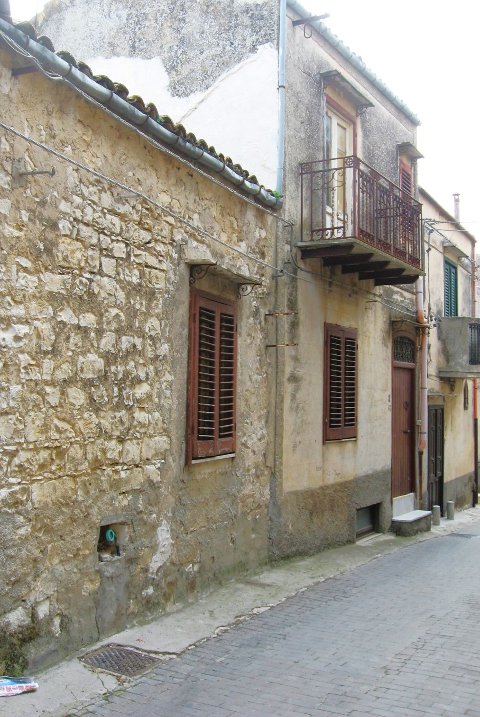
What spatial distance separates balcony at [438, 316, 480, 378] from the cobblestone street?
29.4ft

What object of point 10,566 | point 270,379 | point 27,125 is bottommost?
point 10,566

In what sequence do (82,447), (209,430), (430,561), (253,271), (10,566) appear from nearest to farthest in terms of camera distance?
(10,566) → (82,447) → (209,430) → (253,271) → (430,561)

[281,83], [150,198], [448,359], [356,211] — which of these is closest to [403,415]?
[448,359]

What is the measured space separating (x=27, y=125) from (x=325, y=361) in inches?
249

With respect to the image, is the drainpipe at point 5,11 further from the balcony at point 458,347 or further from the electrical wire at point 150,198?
the balcony at point 458,347

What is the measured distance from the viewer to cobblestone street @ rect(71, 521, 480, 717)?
17.0 feet

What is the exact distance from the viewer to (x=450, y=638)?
6.72 metres

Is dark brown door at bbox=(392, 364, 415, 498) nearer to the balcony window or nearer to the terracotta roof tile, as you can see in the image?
the balcony window

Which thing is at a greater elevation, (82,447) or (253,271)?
(253,271)

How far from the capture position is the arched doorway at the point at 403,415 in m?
13.9

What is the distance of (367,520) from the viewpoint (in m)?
12.7

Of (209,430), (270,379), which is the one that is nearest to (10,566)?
(209,430)

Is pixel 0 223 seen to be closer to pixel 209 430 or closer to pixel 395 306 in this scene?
pixel 209 430

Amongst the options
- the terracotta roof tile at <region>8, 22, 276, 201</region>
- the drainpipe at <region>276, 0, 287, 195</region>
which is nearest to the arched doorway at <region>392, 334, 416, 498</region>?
the drainpipe at <region>276, 0, 287, 195</region>
